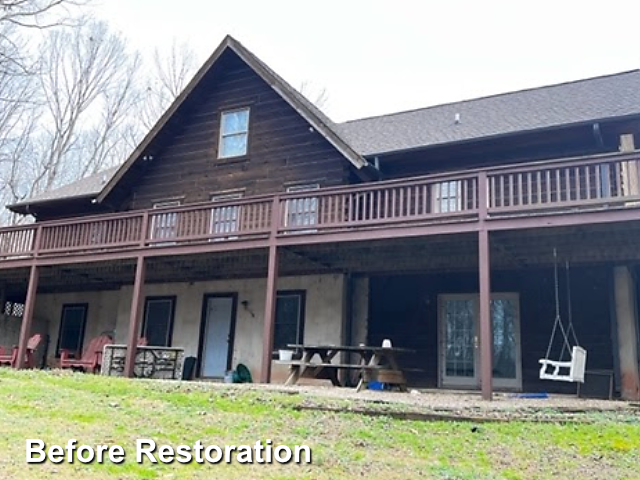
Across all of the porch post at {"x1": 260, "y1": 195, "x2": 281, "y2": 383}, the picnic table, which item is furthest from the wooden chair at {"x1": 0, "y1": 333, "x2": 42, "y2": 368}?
the picnic table

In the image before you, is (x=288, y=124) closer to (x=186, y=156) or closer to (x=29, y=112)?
(x=186, y=156)

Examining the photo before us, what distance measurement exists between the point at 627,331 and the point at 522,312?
189 cm

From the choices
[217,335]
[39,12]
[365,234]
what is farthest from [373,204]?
[39,12]

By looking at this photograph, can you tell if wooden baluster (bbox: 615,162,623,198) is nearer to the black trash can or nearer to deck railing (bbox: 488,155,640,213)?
deck railing (bbox: 488,155,640,213)

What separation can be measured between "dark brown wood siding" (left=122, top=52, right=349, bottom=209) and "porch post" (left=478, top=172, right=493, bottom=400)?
434cm

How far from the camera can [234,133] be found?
15.8 meters

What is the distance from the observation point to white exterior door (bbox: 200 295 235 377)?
14930mm

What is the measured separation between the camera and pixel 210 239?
13.4m

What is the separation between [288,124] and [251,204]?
3.18 m

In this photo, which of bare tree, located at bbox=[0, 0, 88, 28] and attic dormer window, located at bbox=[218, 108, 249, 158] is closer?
attic dormer window, located at bbox=[218, 108, 249, 158]

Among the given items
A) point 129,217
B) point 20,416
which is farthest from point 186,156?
point 20,416

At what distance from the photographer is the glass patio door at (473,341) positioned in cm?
1241

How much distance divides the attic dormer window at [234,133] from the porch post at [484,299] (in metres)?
7.02

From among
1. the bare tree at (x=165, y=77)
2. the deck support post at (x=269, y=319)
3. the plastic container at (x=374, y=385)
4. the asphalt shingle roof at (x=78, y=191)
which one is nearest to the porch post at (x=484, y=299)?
the plastic container at (x=374, y=385)
